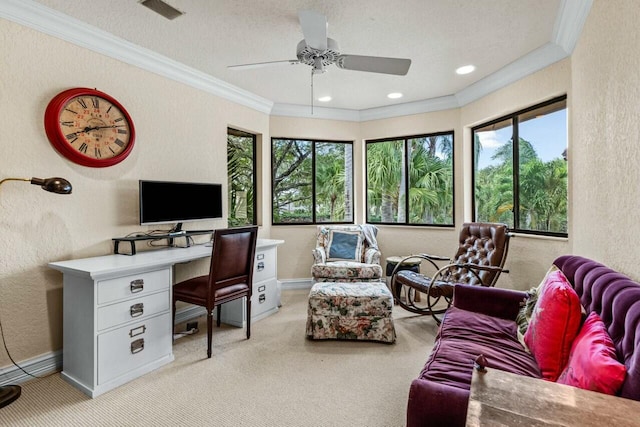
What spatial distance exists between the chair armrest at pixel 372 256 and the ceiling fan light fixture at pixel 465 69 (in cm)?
232

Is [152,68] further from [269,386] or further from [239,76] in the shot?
[269,386]

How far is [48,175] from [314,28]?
7.36 ft

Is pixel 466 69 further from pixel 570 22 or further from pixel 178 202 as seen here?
pixel 178 202

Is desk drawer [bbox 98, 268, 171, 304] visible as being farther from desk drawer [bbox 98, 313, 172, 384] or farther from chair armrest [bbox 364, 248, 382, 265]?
chair armrest [bbox 364, 248, 382, 265]

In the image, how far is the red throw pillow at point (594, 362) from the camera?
1.00 m

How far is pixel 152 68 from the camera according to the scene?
10.5 feet

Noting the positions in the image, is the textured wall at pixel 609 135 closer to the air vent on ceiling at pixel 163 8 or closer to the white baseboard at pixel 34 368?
the air vent on ceiling at pixel 163 8

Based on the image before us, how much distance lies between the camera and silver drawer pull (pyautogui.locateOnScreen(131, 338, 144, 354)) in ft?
7.86

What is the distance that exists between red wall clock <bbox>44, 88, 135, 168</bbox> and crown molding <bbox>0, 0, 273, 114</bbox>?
1.32ft

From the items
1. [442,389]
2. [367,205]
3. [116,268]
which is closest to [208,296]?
[116,268]

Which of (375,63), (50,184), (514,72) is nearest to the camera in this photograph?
(50,184)

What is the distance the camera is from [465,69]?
3547 millimetres

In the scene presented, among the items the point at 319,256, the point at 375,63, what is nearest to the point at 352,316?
the point at 319,256

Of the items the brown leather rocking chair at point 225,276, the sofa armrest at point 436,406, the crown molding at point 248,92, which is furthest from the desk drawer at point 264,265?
the sofa armrest at point 436,406
